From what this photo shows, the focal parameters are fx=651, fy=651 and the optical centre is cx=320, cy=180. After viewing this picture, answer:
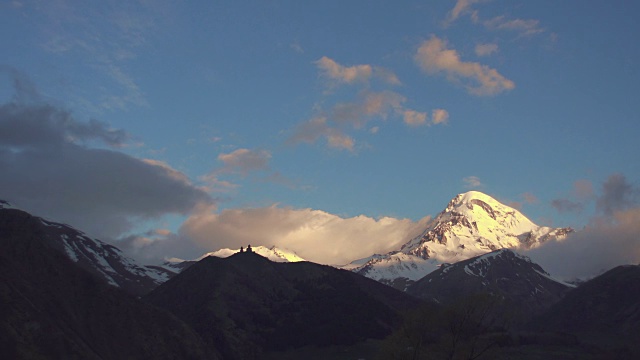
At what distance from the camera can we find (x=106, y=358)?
19775cm

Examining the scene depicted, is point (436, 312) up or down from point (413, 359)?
up

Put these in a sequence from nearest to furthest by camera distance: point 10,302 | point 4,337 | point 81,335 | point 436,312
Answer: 1. point 436,312
2. point 4,337
3. point 10,302
4. point 81,335

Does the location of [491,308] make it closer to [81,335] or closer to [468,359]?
[468,359]

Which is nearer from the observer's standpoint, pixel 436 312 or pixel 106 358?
pixel 436 312

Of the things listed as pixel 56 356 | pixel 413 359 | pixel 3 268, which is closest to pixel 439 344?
pixel 413 359

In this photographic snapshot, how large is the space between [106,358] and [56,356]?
2798 cm

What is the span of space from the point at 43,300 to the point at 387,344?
110974mm

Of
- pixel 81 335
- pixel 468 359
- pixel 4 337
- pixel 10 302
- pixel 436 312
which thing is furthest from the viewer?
pixel 81 335

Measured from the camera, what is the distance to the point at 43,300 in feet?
649

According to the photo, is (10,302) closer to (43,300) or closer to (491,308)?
(43,300)

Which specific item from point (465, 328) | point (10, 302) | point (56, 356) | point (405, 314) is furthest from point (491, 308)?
point (10, 302)

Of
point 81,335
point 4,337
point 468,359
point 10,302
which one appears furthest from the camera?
point 81,335

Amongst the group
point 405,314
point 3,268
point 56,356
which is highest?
point 3,268

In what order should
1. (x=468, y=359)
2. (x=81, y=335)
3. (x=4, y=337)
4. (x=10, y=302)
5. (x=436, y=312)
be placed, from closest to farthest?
(x=468, y=359)
(x=436, y=312)
(x=4, y=337)
(x=10, y=302)
(x=81, y=335)
